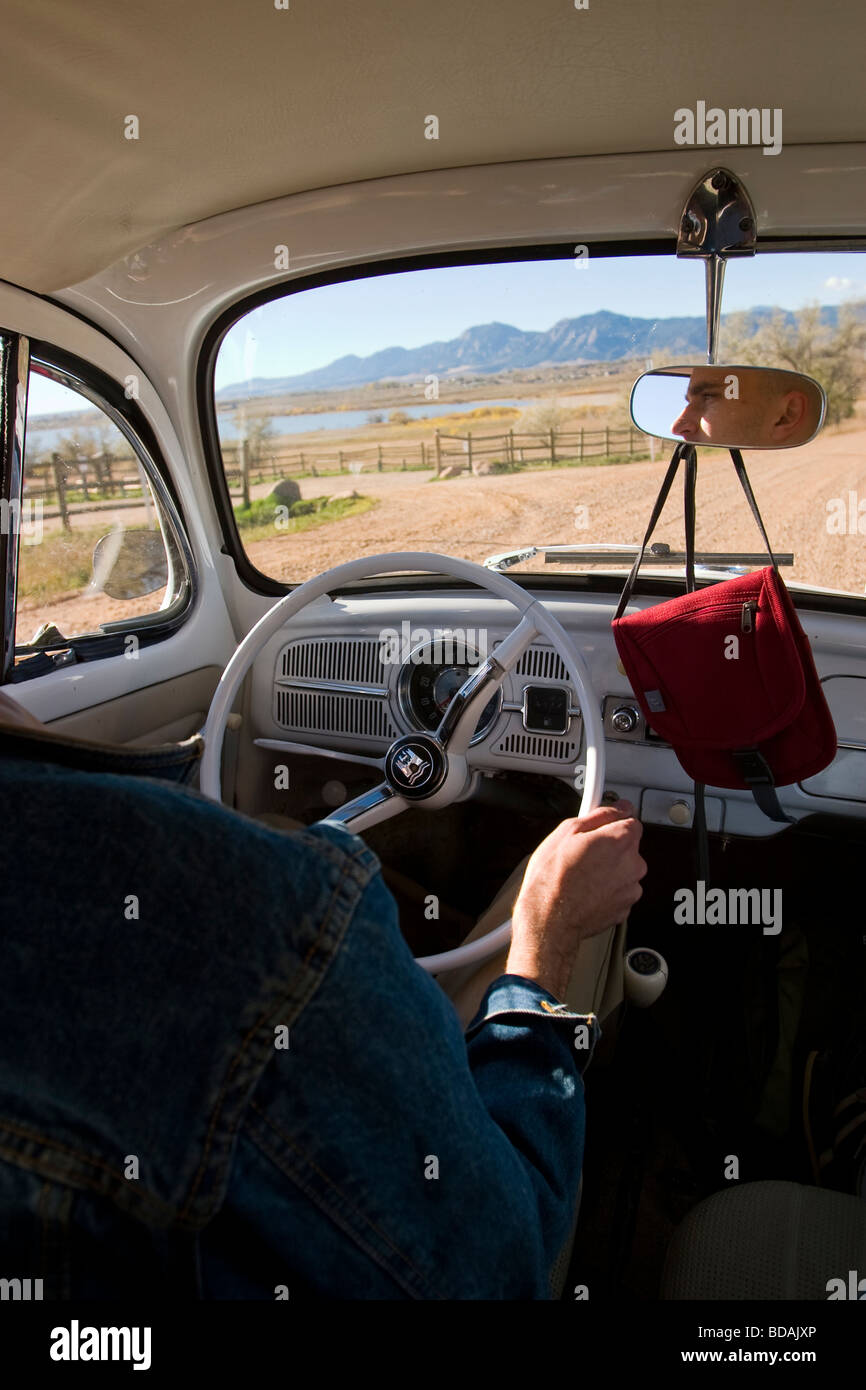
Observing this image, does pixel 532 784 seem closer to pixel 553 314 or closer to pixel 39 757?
pixel 553 314

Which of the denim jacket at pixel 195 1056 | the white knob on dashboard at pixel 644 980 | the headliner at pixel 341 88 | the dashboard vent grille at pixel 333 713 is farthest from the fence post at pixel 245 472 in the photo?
the denim jacket at pixel 195 1056

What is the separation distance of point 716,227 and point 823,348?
1.15 ft

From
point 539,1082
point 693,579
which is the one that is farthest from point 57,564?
point 539,1082

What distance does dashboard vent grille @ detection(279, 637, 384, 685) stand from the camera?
8.07 ft

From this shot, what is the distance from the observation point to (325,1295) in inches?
27.6

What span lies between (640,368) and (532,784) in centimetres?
111

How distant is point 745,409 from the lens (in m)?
1.98

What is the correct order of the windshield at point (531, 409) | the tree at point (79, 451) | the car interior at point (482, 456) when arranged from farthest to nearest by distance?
the tree at point (79, 451) → the windshield at point (531, 409) → the car interior at point (482, 456)

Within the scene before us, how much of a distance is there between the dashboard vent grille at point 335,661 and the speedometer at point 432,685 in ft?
0.32

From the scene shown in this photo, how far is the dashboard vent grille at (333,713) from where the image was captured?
244 cm

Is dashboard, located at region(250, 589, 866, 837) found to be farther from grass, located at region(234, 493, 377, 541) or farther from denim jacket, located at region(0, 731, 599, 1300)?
→ denim jacket, located at region(0, 731, 599, 1300)

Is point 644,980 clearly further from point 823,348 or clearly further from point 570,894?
point 823,348

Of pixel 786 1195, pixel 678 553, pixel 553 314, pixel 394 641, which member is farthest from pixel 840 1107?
pixel 553 314

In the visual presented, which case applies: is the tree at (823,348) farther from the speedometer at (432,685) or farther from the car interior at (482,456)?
the speedometer at (432,685)
